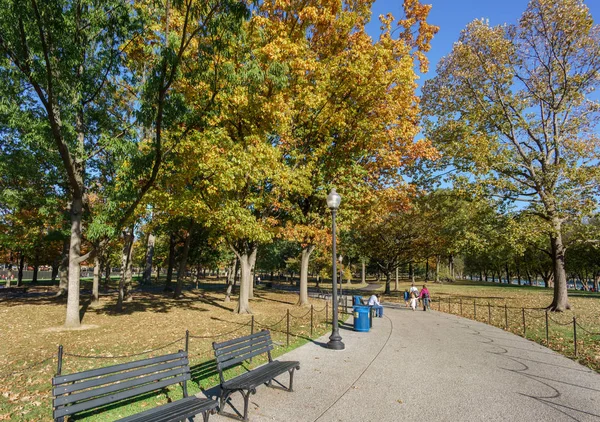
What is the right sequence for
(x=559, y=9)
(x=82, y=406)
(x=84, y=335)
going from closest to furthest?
(x=82, y=406), (x=84, y=335), (x=559, y=9)

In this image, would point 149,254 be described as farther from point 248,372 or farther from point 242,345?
point 248,372

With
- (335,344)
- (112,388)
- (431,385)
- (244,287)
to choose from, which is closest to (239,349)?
(112,388)

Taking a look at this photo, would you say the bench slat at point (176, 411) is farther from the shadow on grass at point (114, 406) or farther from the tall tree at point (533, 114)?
the tall tree at point (533, 114)

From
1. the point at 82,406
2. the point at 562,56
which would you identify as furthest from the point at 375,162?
the point at 82,406

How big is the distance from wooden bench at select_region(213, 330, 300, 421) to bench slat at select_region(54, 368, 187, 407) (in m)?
0.68

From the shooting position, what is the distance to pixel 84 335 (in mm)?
10750

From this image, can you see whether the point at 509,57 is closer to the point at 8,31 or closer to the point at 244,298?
the point at 244,298

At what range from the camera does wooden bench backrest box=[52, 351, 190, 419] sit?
389cm

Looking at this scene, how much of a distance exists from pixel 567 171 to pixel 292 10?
1596 cm

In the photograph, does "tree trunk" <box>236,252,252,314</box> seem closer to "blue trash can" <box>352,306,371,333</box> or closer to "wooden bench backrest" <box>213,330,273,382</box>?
"blue trash can" <box>352,306,371,333</box>

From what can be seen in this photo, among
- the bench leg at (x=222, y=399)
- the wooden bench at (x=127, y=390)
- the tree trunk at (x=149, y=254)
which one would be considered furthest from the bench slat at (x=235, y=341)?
the tree trunk at (x=149, y=254)

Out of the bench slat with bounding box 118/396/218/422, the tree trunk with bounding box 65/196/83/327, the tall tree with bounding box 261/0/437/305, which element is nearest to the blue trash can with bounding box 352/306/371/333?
the tall tree with bounding box 261/0/437/305

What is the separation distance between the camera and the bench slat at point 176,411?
400 cm

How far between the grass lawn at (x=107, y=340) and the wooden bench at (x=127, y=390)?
1.67 ft
